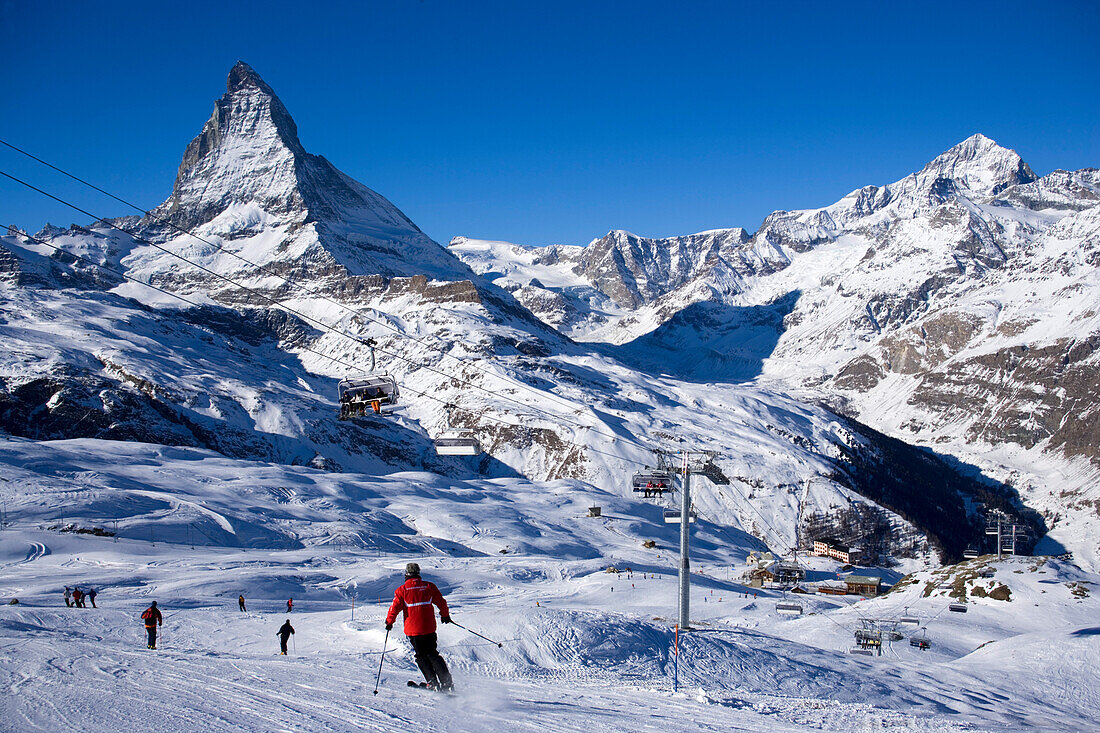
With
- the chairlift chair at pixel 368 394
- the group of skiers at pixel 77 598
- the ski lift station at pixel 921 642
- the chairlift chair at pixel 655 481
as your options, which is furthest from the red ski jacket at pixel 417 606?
the ski lift station at pixel 921 642

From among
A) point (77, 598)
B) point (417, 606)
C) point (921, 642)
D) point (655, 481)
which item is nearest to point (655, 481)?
point (655, 481)

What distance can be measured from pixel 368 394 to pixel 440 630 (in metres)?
19.6

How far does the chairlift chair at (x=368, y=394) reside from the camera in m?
42.0

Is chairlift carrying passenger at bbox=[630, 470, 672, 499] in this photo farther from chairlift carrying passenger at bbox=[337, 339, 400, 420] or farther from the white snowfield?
chairlift carrying passenger at bbox=[337, 339, 400, 420]

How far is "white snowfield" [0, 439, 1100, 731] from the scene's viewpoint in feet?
46.5

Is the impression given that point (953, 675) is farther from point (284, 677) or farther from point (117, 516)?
point (117, 516)

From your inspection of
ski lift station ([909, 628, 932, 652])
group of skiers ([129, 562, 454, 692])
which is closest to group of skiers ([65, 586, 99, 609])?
group of skiers ([129, 562, 454, 692])

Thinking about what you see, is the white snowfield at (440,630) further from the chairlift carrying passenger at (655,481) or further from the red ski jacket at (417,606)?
the chairlift carrying passenger at (655,481)

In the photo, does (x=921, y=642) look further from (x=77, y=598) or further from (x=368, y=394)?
(x=77, y=598)

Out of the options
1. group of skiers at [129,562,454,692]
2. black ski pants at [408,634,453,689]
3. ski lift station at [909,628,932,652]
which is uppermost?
group of skiers at [129,562,454,692]

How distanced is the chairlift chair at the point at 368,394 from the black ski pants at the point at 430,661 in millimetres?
27761

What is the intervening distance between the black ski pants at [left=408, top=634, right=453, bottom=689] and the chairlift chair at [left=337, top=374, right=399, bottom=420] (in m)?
27.8

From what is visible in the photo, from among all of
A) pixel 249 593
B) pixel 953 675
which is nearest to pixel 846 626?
pixel 953 675

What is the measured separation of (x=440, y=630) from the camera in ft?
81.9
